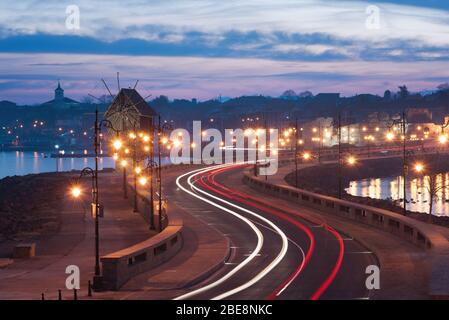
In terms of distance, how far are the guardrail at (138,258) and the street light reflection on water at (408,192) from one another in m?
53.4

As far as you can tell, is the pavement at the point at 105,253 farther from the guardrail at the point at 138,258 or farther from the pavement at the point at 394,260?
the pavement at the point at 394,260

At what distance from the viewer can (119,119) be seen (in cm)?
11056

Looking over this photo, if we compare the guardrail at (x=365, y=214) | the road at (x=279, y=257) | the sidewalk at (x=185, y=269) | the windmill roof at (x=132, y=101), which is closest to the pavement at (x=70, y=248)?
the sidewalk at (x=185, y=269)

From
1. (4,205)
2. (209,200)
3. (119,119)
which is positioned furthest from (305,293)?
(119,119)

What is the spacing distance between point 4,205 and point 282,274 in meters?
58.4

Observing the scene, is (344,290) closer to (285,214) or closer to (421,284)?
(421,284)

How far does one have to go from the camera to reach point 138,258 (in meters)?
32.5

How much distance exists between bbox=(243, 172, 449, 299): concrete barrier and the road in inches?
87.2

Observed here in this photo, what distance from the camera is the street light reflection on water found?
94.2m

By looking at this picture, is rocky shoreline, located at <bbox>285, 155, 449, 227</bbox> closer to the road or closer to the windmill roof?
the windmill roof

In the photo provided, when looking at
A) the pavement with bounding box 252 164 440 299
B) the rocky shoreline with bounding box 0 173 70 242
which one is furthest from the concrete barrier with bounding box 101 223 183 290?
the rocky shoreline with bounding box 0 173 70 242

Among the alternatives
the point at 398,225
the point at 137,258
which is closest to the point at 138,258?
the point at 137,258

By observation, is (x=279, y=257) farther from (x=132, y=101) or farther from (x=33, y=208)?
(x=132, y=101)
